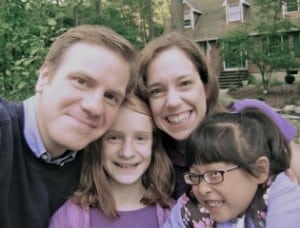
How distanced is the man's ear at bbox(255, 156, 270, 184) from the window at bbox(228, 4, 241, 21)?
107 ft

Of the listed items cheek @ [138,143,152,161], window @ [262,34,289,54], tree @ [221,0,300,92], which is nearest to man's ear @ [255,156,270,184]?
cheek @ [138,143,152,161]

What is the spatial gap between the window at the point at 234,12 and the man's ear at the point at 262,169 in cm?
3270

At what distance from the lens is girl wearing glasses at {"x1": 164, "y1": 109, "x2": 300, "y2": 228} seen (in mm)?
2332

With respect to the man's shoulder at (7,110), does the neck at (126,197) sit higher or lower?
lower

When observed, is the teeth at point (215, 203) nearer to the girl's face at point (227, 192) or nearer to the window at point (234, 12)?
the girl's face at point (227, 192)

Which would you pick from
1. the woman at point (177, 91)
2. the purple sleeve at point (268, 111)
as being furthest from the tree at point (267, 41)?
the woman at point (177, 91)

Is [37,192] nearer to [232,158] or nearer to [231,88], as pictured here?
[232,158]

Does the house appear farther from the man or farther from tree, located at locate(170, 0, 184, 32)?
the man

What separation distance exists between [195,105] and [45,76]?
1.04 m

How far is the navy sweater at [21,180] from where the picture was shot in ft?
7.27

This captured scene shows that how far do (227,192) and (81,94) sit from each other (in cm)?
92

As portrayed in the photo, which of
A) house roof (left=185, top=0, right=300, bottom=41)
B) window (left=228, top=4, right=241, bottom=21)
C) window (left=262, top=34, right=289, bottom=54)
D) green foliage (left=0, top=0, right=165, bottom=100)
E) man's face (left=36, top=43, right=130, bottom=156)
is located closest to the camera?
man's face (left=36, top=43, right=130, bottom=156)

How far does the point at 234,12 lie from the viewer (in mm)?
34094

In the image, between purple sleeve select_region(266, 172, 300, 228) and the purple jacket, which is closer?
purple sleeve select_region(266, 172, 300, 228)
